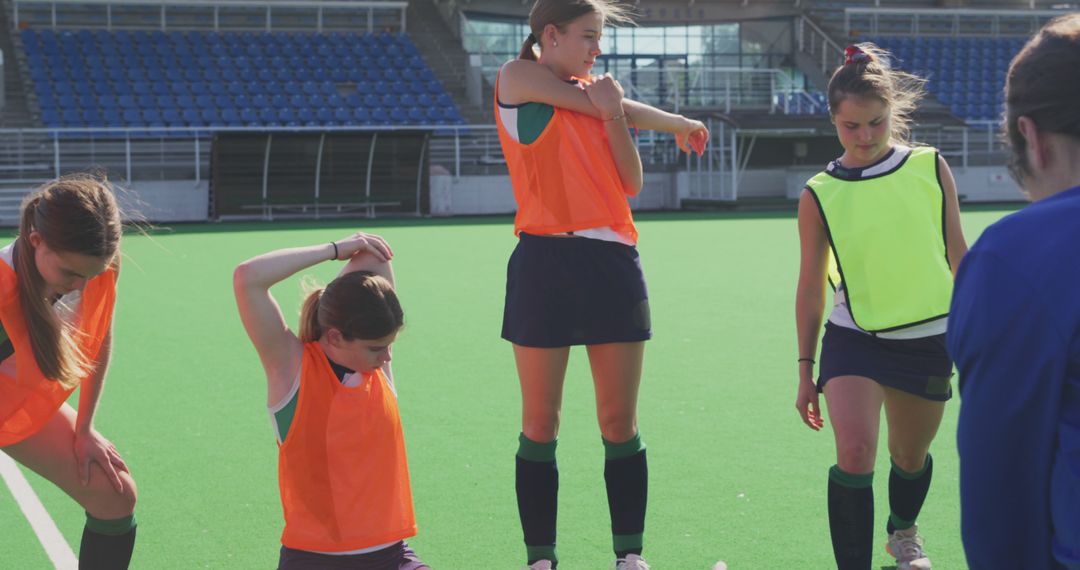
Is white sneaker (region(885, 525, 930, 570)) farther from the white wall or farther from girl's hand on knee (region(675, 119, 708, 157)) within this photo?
the white wall

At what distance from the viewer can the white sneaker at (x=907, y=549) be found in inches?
149

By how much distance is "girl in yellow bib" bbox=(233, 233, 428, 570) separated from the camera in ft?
9.19

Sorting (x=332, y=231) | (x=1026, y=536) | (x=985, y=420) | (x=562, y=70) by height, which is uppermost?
(x=562, y=70)

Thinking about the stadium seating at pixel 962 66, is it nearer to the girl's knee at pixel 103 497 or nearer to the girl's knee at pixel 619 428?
the girl's knee at pixel 619 428

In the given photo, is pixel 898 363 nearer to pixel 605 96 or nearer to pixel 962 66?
pixel 605 96

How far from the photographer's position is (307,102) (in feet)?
93.8

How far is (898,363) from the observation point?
349 centimetres

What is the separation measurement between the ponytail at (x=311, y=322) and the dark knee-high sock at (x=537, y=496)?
3.29 ft

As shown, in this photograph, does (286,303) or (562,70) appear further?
(286,303)

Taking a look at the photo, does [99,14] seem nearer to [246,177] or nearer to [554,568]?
[246,177]

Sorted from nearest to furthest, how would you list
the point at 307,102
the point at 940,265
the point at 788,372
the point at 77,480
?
1. the point at 77,480
2. the point at 940,265
3. the point at 788,372
4. the point at 307,102

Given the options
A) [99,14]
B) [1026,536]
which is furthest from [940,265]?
[99,14]

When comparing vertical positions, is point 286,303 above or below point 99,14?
below

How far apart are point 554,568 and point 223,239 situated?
16458 millimetres
